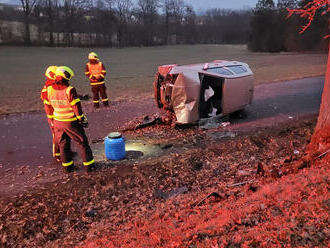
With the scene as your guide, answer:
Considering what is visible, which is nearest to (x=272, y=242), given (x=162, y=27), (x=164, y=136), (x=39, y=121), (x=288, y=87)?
(x=164, y=136)

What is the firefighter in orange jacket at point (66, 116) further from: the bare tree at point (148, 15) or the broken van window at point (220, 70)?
the bare tree at point (148, 15)

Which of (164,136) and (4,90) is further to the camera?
(4,90)

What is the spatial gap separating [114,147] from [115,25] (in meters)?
64.5

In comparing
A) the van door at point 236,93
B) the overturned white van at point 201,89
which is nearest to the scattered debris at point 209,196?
the overturned white van at point 201,89

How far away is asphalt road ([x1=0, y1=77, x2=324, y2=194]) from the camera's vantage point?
6.87 metres

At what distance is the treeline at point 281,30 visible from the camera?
4409 cm

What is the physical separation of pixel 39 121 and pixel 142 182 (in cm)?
602

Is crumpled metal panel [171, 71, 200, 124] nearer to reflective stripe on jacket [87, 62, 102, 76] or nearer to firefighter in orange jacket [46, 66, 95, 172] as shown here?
firefighter in orange jacket [46, 66, 95, 172]

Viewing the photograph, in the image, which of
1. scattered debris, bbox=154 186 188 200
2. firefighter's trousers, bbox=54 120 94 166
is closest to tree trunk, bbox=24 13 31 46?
firefighter's trousers, bbox=54 120 94 166

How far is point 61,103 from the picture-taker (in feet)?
18.5

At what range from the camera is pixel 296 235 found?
2.59 meters

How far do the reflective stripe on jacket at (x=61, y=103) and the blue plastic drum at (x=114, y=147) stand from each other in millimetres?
961

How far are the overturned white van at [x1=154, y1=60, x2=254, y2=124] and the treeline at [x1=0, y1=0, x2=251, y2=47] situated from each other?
50734 mm

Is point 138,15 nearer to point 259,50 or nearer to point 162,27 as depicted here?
point 162,27
